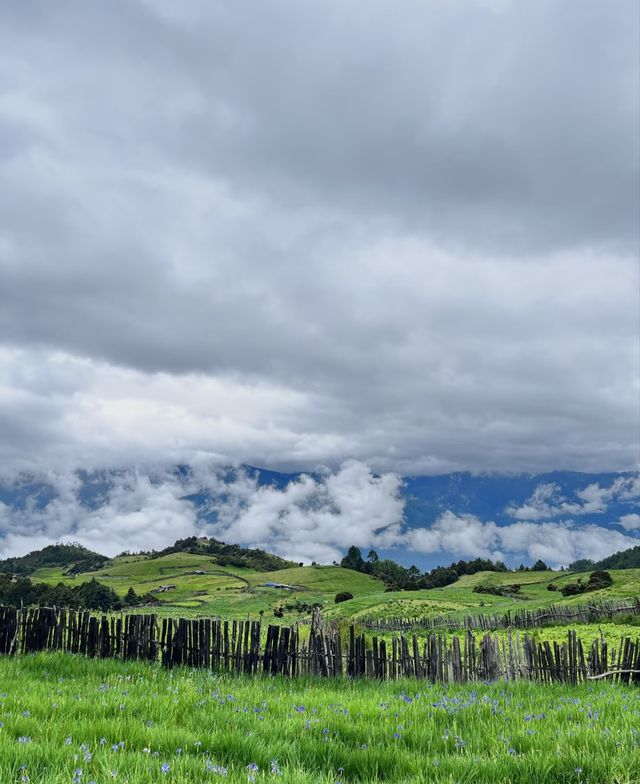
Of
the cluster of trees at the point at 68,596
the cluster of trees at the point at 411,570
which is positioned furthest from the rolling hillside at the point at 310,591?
the cluster of trees at the point at 68,596

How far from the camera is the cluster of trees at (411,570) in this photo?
124931 mm

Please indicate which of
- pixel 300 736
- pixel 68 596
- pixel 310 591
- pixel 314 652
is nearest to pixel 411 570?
pixel 310 591

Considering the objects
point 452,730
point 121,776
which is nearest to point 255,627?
point 452,730

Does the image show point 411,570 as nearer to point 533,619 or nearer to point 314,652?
point 533,619

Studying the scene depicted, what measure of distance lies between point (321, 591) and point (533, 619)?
3823 inches

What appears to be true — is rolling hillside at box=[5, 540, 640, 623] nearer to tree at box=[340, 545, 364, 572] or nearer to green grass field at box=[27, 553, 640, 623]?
green grass field at box=[27, 553, 640, 623]

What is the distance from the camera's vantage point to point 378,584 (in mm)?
146000

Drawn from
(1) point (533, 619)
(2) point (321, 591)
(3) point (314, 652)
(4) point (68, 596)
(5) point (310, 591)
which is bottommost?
(2) point (321, 591)

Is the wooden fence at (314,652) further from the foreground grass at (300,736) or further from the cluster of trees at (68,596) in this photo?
the cluster of trees at (68,596)

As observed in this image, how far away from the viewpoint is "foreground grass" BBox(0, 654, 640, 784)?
4.43 m

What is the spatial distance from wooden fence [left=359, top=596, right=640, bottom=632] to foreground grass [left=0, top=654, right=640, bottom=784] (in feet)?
97.3

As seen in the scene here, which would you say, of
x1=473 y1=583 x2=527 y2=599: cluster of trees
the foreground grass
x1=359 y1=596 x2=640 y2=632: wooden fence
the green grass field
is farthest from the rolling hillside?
the foreground grass

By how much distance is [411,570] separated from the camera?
175250 mm

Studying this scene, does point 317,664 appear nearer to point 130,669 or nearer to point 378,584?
point 130,669
